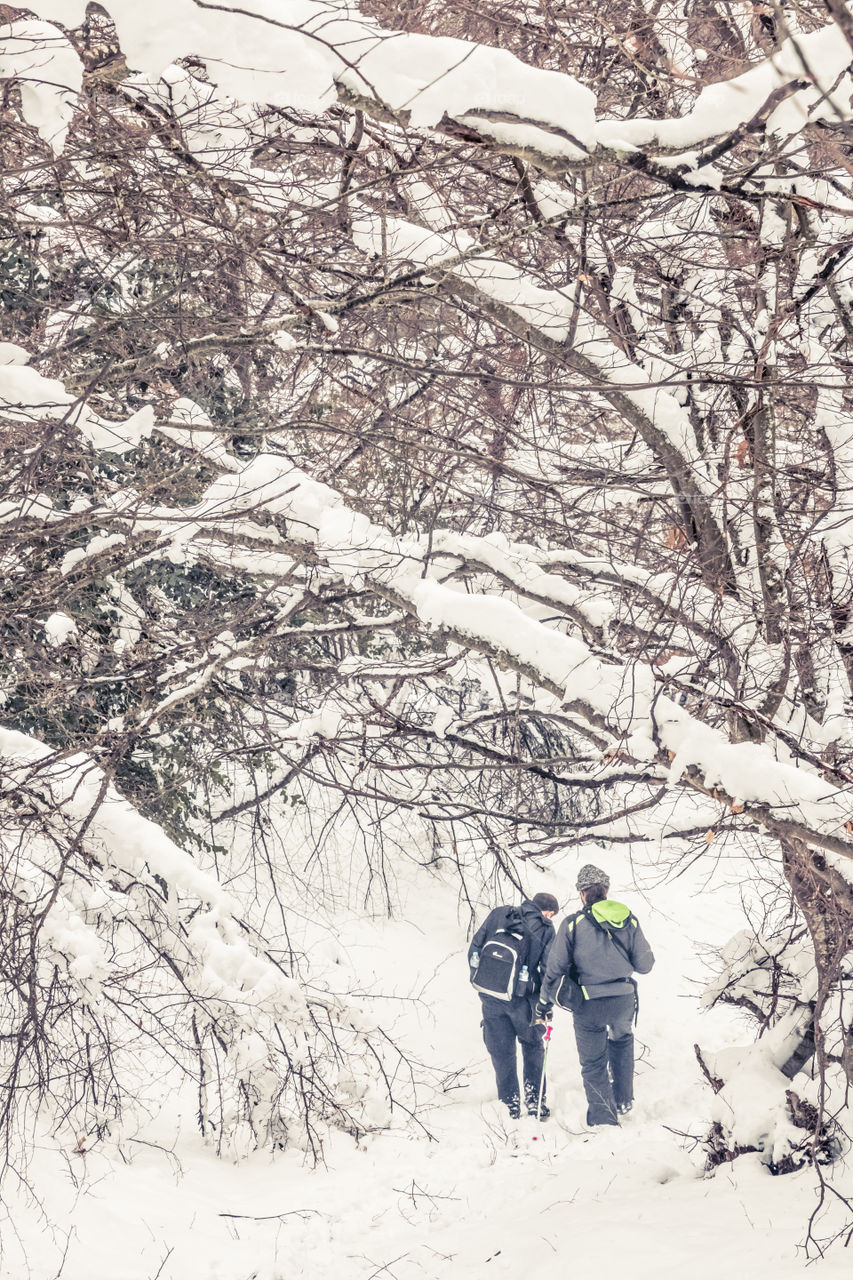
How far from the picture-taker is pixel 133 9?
2.12 metres

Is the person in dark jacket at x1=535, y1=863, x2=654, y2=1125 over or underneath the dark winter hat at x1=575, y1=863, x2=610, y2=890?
underneath

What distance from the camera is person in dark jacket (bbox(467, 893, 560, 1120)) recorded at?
21.0 feet

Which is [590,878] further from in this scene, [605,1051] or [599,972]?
[605,1051]

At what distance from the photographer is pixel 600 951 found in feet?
20.0

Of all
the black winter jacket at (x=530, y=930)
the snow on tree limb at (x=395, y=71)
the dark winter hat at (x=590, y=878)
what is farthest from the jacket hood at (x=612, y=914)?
the snow on tree limb at (x=395, y=71)

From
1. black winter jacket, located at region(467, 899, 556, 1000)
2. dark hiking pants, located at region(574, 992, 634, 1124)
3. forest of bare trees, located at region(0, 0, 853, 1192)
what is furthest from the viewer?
black winter jacket, located at region(467, 899, 556, 1000)

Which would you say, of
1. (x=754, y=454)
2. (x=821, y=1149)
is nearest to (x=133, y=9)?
(x=754, y=454)

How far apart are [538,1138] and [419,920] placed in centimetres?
399

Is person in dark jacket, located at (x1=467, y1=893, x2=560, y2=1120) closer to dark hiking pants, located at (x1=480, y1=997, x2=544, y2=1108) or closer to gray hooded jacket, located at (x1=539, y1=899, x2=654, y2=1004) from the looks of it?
dark hiking pants, located at (x1=480, y1=997, x2=544, y2=1108)

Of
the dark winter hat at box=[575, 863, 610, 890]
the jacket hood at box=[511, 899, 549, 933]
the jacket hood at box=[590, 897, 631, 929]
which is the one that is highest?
the dark winter hat at box=[575, 863, 610, 890]

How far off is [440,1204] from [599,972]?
157 centimetres

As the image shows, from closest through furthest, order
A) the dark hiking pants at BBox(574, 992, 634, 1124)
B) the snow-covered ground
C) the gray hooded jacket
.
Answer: the snow-covered ground → the gray hooded jacket → the dark hiking pants at BBox(574, 992, 634, 1124)

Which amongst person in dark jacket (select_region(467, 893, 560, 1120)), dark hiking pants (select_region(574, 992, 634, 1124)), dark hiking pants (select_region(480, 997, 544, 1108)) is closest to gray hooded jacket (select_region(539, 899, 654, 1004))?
dark hiking pants (select_region(574, 992, 634, 1124))

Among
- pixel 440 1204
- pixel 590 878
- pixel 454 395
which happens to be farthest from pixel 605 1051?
pixel 454 395
